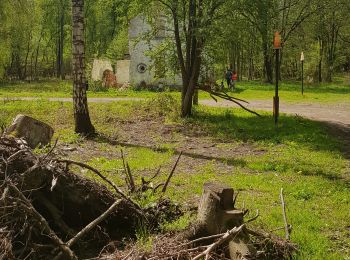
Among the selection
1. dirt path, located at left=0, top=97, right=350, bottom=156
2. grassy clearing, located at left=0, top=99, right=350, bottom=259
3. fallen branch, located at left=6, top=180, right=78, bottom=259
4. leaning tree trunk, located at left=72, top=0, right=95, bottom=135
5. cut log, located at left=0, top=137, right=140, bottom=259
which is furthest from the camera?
dirt path, located at left=0, top=97, right=350, bottom=156

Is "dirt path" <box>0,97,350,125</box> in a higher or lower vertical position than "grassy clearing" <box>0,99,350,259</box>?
higher

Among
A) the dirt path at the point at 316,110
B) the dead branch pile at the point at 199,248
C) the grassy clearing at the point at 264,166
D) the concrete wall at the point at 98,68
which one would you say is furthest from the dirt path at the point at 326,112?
the concrete wall at the point at 98,68

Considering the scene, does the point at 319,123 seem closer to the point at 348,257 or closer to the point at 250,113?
the point at 250,113

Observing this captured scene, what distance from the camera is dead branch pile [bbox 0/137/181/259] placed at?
516 centimetres

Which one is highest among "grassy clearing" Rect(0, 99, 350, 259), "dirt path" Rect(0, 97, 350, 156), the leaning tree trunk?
the leaning tree trunk

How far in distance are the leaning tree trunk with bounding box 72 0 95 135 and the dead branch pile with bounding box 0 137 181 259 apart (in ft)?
27.8

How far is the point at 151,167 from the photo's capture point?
35.3 ft

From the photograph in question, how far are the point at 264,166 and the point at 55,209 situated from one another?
6290mm

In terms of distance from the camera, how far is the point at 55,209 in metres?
5.90

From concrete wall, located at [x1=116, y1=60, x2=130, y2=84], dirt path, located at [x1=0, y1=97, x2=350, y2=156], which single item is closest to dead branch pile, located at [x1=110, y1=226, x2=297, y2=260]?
dirt path, located at [x1=0, y1=97, x2=350, y2=156]

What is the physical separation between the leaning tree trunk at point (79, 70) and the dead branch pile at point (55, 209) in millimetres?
8459

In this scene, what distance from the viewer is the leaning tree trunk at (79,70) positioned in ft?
46.5

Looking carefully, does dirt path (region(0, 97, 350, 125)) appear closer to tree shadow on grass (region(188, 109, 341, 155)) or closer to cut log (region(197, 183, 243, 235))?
tree shadow on grass (region(188, 109, 341, 155))

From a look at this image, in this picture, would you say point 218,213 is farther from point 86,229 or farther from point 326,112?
point 326,112
